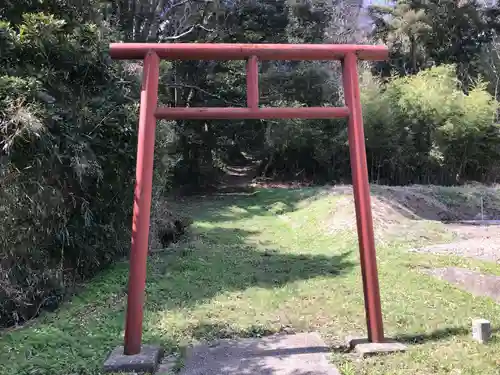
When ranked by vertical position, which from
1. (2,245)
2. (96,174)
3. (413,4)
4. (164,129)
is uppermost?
(413,4)

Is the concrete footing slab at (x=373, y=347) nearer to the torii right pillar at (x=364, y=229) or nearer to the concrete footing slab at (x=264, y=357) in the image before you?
the torii right pillar at (x=364, y=229)

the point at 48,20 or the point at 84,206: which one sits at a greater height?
the point at 48,20

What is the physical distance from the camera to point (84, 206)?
17.7ft

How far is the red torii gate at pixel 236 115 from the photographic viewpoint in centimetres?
A: 336

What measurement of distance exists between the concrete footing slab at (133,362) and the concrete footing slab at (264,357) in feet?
0.69

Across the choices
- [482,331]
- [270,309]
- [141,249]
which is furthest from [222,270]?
[482,331]

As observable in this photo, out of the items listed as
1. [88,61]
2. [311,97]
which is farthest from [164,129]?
[311,97]

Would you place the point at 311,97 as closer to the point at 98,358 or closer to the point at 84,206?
the point at 84,206

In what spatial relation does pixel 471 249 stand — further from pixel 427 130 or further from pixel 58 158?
pixel 427 130

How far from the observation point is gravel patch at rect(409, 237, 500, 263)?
22.0 ft

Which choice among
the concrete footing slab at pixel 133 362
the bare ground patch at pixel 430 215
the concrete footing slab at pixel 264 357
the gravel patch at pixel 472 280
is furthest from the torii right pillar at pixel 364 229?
the bare ground patch at pixel 430 215

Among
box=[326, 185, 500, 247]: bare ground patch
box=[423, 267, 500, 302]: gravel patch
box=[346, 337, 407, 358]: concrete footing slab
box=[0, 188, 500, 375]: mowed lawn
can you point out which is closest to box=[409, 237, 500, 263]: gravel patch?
box=[326, 185, 500, 247]: bare ground patch

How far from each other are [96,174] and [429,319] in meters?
3.73

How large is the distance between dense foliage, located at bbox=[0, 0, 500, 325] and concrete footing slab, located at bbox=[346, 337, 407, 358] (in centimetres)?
301
